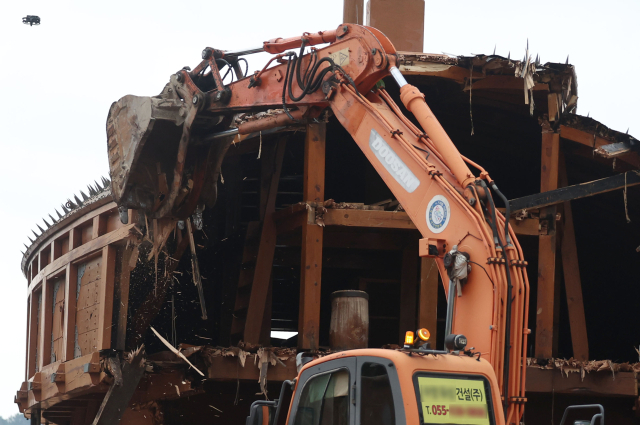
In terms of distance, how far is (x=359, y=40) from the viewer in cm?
793

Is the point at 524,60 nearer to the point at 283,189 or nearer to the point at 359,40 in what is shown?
the point at 359,40

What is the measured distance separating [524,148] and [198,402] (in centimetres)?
809

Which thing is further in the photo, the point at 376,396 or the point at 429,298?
the point at 429,298

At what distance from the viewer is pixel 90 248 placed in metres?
12.0

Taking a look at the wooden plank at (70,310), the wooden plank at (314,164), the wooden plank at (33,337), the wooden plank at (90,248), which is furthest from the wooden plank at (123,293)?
the wooden plank at (33,337)

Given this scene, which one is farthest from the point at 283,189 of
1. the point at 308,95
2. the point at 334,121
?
the point at 308,95

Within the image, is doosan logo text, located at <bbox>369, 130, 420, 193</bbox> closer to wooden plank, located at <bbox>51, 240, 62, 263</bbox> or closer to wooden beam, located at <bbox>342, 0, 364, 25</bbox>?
wooden plank, located at <bbox>51, 240, 62, 263</bbox>

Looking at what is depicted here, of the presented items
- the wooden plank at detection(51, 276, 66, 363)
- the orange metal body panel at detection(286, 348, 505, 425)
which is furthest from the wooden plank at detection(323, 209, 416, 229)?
the orange metal body panel at detection(286, 348, 505, 425)

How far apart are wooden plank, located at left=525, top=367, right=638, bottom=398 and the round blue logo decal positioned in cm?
600

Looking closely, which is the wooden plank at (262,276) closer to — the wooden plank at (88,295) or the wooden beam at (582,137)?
the wooden plank at (88,295)

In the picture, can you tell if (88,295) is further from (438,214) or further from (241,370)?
(438,214)

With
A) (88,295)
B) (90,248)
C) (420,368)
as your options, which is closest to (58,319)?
(88,295)

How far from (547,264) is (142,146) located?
6.74 meters

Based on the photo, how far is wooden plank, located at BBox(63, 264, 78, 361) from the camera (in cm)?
1216
